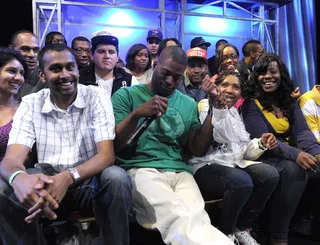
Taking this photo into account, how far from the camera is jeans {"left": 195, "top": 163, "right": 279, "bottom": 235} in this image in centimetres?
220

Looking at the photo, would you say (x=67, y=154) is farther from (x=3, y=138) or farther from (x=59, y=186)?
→ (x=3, y=138)

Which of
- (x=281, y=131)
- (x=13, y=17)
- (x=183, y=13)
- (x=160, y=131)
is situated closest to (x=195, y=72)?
(x=281, y=131)

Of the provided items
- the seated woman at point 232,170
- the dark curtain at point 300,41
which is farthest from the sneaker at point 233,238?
the dark curtain at point 300,41

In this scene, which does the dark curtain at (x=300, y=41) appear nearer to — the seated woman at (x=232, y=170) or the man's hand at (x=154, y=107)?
the seated woman at (x=232, y=170)

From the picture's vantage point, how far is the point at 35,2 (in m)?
5.55

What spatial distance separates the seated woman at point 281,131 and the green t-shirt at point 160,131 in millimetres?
593

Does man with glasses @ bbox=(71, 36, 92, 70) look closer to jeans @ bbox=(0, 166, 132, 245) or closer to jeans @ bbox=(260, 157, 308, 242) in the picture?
jeans @ bbox=(0, 166, 132, 245)

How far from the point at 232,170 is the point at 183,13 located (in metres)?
4.74

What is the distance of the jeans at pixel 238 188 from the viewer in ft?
7.22

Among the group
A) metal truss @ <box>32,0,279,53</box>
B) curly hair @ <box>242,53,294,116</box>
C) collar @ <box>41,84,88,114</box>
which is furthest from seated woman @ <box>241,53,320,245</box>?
metal truss @ <box>32,0,279,53</box>

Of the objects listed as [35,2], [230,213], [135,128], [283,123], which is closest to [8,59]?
[135,128]

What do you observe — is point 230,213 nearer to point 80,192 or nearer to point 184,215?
point 184,215

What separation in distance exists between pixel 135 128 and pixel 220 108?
1.76 feet

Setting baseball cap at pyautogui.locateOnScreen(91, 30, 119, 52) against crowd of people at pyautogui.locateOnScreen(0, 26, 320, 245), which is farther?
baseball cap at pyautogui.locateOnScreen(91, 30, 119, 52)
